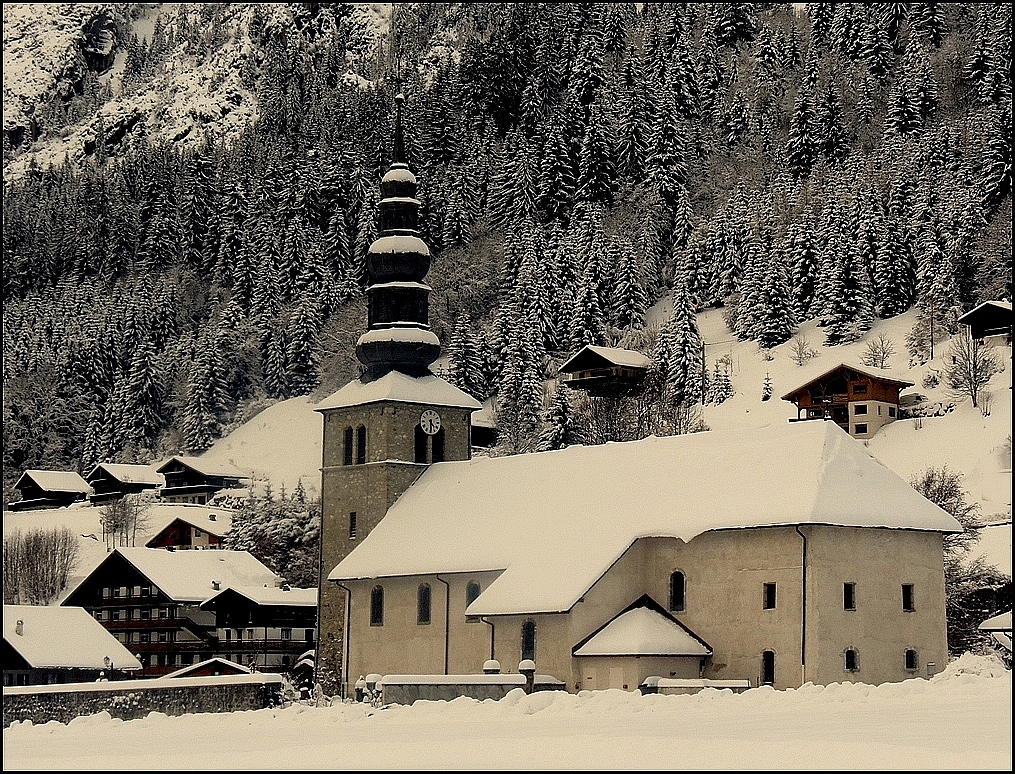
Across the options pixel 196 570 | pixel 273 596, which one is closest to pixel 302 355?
pixel 196 570

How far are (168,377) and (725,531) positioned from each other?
353ft

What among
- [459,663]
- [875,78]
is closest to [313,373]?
[875,78]

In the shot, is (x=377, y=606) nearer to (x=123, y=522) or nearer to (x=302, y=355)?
(x=123, y=522)

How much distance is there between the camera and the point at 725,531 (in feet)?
154

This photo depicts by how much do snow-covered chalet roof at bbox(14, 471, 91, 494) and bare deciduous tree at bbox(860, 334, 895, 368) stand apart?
210ft

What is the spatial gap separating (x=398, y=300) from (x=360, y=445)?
584cm

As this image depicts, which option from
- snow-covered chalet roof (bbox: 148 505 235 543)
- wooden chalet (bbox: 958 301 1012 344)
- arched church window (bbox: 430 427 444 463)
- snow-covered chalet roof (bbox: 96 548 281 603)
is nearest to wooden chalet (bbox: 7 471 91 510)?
snow-covered chalet roof (bbox: 148 505 235 543)

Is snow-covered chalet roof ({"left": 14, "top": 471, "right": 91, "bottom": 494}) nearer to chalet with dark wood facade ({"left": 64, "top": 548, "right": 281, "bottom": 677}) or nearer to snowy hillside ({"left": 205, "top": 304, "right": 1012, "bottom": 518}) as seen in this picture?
snowy hillside ({"left": 205, "top": 304, "right": 1012, "bottom": 518})

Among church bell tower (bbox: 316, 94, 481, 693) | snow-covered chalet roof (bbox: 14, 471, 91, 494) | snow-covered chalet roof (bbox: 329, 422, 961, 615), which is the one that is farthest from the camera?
snow-covered chalet roof (bbox: 14, 471, 91, 494)

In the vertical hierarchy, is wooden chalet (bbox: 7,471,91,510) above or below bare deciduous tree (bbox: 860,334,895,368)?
below

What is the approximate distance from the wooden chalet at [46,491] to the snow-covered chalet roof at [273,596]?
5881 centimetres

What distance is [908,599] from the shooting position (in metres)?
46.8

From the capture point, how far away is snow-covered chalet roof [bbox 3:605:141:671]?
61312 mm

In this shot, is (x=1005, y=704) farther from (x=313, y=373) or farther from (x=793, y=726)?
(x=313, y=373)
